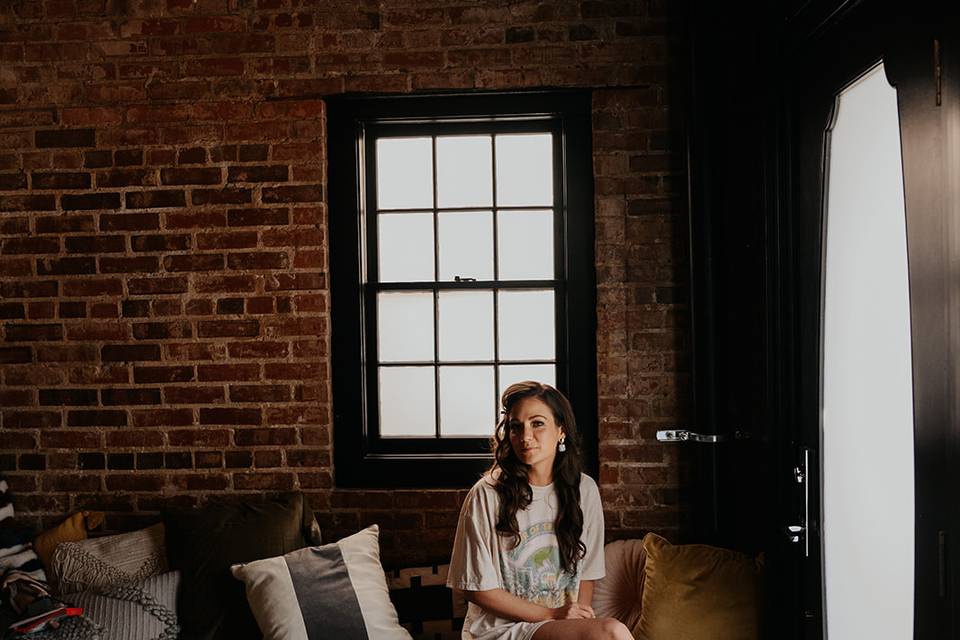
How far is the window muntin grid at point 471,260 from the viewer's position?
9.93ft

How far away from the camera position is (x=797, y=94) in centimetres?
223

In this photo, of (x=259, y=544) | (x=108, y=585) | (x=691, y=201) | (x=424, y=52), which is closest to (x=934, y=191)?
(x=691, y=201)

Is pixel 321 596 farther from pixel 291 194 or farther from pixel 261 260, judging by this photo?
pixel 291 194

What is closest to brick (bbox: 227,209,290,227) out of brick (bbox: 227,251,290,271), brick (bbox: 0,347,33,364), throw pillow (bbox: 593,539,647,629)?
brick (bbox: 227,251,290,271)

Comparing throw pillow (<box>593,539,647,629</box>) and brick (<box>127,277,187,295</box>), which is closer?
throw pillow (<box>593,539,647,629</box>)

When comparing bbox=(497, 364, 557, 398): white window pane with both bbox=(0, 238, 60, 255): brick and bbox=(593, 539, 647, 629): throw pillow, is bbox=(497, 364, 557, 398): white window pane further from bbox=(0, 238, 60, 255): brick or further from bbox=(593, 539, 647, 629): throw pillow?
bbox=(0, 238, 60, 255): brick

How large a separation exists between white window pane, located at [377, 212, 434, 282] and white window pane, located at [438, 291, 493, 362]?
144 mm

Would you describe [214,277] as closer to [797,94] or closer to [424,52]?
[424,52]

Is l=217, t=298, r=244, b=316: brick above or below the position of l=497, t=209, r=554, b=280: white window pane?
below

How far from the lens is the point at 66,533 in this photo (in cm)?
290

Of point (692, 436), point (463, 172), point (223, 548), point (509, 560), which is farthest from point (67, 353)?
point (692, 436)

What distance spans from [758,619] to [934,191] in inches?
62.3

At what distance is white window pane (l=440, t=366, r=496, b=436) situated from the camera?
10.0 ft

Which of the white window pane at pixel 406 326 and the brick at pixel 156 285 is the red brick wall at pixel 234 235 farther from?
the white window pane at pixel 406 326
